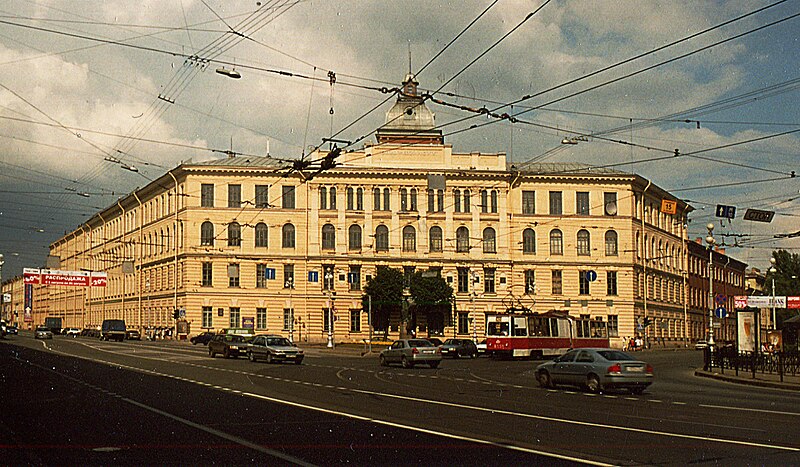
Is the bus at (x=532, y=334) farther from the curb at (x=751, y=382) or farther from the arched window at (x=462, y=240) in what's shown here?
the arched window at (x=462, y=240)

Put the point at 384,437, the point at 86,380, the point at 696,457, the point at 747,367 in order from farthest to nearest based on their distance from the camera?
the point at 747,367 → the point at 86,380 → the point at 384,437 → the point at 696,457

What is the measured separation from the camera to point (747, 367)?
37.2 m

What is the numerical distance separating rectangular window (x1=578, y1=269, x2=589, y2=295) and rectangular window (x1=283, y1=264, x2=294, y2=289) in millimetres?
28593

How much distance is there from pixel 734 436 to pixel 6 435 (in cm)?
1221

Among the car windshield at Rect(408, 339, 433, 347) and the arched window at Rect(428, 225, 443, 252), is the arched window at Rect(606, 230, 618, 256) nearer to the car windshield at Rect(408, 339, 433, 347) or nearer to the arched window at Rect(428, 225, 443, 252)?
the arched window at Rect(428, 225, 443, 252)

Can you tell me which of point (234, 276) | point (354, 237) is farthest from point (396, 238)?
point (234, 276)

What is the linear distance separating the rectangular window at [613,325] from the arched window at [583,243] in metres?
6.82

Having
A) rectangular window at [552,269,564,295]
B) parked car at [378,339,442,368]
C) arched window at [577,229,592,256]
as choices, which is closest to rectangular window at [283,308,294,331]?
rectangular window at [552,269,564,295]

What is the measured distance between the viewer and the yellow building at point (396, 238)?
3418 inches

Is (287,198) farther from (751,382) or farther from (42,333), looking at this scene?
(751,382)

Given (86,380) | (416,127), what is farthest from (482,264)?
(86,380)

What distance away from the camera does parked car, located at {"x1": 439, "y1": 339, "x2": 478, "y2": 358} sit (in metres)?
62.8

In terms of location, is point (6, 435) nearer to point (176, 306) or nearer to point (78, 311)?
point (176, 306)

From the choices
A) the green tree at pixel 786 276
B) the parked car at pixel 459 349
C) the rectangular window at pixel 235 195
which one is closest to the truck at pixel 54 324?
the rectangular window at pixel 235 195
